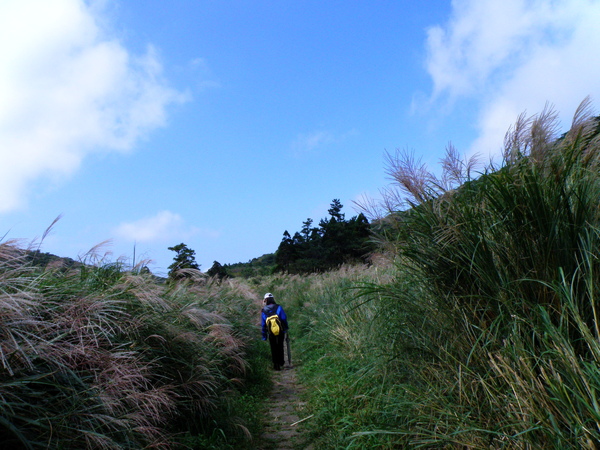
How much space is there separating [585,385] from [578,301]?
781 mm

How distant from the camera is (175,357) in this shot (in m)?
4.68

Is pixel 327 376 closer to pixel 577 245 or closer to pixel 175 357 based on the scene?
pixel 175 357

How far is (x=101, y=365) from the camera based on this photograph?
3.41 meters

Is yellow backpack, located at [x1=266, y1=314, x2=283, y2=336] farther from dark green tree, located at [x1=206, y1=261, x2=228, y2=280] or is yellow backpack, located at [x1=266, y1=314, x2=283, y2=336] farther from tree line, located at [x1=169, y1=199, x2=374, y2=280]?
tree line, located at [x1=169, y1=199, x2=374, y2=280]

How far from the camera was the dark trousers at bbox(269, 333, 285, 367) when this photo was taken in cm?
940

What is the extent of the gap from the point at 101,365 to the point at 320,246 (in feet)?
123

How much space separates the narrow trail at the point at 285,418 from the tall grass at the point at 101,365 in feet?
0.97

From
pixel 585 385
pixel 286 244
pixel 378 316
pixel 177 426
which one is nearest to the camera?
pixel 585 385

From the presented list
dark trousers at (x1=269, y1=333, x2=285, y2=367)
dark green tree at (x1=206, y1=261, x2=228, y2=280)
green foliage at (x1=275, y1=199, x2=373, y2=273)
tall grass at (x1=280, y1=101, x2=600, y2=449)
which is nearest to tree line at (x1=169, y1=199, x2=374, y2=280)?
green foliage at (x1=275, y1=199, x2=373, y2=273)

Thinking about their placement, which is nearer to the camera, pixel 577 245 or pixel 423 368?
pixel 577 245

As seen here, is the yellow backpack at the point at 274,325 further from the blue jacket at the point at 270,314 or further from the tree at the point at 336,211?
the tree at the point at 336,211

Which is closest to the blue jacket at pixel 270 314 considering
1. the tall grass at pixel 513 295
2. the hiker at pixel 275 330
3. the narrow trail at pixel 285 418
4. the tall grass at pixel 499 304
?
the hiker at pixel 275 330

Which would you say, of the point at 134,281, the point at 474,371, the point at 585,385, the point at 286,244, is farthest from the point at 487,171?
the point at 286,244

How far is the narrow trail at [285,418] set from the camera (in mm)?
5176
